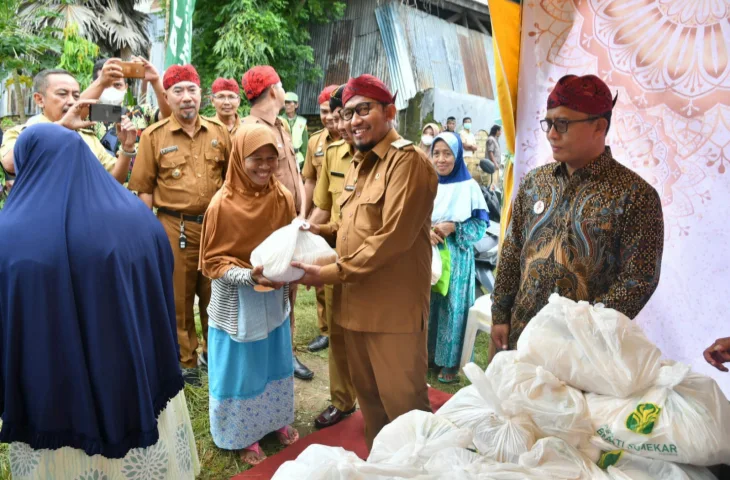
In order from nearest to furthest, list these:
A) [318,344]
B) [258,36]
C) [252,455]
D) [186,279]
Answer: [252,455] → [186,279] → [318,344] → [258,36]

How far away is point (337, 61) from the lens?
11680 mm

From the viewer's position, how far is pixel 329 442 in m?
3.22

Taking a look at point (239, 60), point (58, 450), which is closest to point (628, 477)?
point (58, 450)

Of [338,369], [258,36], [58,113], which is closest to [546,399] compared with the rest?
[338,369]

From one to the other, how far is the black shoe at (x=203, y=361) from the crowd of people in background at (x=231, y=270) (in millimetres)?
284

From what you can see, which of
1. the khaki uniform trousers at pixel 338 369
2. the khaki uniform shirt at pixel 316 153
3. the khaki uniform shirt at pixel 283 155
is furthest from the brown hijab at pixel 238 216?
the khaki uniform shirt at pixel 316 153

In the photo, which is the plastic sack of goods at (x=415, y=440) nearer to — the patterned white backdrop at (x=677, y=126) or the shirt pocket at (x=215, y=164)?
the patterned white backdrop at (x=677, y=126)

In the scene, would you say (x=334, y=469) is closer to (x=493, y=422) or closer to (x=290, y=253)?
(x=493, y=422)

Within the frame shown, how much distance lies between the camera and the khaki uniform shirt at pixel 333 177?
364cm

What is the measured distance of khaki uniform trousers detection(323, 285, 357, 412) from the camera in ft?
10.8

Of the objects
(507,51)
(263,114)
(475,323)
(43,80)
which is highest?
(507,51)

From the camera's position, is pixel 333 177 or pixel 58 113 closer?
pixel 58 113

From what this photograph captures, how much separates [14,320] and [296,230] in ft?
4.11

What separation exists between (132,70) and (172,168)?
72 cm
